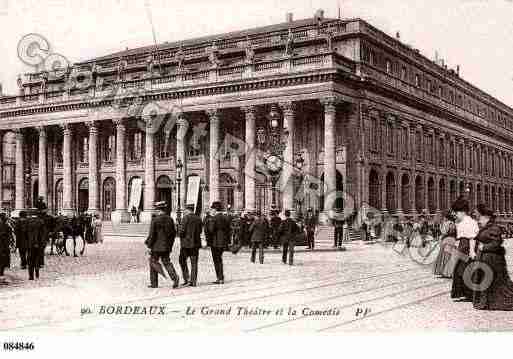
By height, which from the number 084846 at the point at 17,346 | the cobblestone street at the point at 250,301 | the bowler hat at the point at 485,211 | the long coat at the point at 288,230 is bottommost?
the number 084846 at the point at 17,346

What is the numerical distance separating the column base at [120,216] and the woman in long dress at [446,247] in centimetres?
3076

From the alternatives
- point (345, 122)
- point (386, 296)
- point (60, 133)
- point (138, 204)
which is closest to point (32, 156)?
point (60, 133)

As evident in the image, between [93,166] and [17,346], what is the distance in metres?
38.5

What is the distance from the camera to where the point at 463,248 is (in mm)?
13445

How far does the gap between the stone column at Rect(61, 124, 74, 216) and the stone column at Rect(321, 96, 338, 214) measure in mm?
19565

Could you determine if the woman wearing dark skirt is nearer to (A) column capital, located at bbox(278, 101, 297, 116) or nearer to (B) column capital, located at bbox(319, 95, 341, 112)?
(B) column capital, located at bbox(319, 95, 341, 112)

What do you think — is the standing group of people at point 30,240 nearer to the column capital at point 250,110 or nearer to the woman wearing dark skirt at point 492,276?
the woman wearing dark skirt at point 492,276

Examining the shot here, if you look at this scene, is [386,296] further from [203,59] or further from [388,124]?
[203,59]

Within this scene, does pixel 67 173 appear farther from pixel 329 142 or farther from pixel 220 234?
pixel 220 234

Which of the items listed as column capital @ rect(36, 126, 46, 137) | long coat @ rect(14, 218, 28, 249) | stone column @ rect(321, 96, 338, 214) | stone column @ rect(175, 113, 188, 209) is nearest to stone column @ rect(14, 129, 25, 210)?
column capital @ rect(36, 126, 46, 137)

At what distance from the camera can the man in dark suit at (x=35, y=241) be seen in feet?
53.7

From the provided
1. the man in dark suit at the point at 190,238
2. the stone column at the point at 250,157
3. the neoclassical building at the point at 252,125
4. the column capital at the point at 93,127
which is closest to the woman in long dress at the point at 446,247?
the man in dark suit at the point at 190,238

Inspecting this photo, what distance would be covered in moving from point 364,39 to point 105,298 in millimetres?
32062

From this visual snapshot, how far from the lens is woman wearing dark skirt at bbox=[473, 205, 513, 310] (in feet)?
37.2
